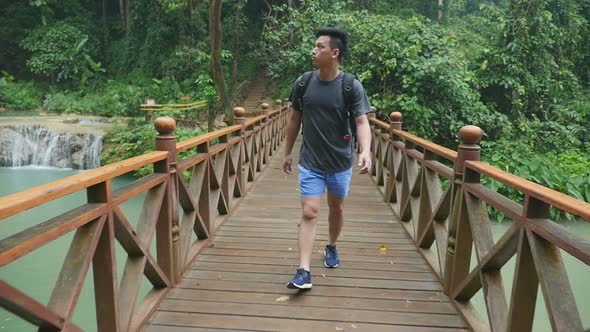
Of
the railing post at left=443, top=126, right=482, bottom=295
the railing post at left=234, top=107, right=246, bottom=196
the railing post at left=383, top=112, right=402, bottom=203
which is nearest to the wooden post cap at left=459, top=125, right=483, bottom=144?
the railing post at left=443, top=126, right=482, bottom=295

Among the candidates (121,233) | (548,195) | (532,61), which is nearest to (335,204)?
(121,233)

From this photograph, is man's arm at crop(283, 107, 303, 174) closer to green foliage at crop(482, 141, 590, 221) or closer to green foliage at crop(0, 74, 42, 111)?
green foliage at crop(482, 141, 590, 221)

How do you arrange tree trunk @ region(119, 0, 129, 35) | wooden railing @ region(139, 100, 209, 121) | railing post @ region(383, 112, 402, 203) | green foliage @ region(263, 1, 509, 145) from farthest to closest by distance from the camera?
tree trunk @ region(119, 0, 129, 35)
wooden railing @ region(139, 100, 209, 121)
green foliage @ region(263, 1, 509, 145)
railing post @ region(383, 112, 402, 203)

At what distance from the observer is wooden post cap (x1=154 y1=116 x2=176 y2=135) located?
298 cm

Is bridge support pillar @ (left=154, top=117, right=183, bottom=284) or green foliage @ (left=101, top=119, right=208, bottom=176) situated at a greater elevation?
bridge support pillar @ (left=154, top=117, right=183, bottom=284)

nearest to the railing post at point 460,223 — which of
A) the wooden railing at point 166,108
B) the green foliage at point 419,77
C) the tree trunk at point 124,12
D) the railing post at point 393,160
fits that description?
the railing post at point 393,160

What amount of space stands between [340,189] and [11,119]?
17.6 metres

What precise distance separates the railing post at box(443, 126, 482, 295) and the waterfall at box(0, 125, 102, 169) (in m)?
14.2

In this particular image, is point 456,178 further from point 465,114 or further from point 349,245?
point 465,114

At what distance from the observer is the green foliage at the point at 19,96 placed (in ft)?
69.6

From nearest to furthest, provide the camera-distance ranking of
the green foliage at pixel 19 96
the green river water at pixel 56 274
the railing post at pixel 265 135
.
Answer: the green river water at pixel 56 274, the railing post at pixel 265 135, the green foliage at pixel 19 96

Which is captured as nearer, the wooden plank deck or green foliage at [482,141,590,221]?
the wooden plank deck

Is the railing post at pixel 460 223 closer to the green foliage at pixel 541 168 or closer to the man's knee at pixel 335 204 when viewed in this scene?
the man's knee at pixel 335 204

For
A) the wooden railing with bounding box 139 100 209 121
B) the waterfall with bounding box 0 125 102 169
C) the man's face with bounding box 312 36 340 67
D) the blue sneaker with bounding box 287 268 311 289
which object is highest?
the man's face with bounding box 312 36 340 67
